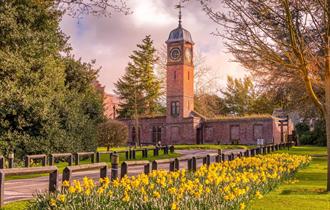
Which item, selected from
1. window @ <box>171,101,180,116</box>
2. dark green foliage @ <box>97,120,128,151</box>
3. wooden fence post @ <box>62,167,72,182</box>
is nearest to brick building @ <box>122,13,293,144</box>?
window @ <box>171,101,180,116</box>

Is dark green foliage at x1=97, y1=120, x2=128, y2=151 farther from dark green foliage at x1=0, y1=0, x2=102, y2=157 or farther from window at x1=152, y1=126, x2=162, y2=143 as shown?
window at x1=152, y1=126, x2=162, y2=143

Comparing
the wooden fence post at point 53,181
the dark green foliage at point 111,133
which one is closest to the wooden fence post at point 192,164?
the wooden fence post at point 53,181

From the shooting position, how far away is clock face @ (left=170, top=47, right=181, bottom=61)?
5815cm

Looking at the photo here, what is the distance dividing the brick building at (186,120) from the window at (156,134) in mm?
282

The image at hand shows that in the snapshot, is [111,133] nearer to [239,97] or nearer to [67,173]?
[67,173]

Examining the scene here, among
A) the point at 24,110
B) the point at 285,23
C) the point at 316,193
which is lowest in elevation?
the point at 316,193

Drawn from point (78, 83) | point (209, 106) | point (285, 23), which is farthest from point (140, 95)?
point (285, 23)

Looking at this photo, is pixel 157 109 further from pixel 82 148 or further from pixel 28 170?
pixel 28 170

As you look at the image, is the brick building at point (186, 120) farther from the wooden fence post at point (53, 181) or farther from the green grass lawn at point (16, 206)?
the wooden fence post at point (53, 181)

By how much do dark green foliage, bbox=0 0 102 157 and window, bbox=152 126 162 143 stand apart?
3648 cm

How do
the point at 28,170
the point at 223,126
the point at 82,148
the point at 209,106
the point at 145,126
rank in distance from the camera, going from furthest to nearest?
the point at 209,106, the point at 145,126, the point at 223,126, the point at 82,148, the point at 28,170

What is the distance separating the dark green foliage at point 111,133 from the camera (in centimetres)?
3016

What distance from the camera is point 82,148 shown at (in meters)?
24.1

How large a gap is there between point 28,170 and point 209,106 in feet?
201
